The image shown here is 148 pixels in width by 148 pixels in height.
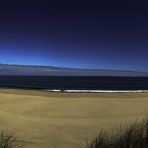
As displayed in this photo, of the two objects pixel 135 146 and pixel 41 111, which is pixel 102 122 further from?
pixel 135 146

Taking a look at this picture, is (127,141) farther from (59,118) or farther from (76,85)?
(76,85)

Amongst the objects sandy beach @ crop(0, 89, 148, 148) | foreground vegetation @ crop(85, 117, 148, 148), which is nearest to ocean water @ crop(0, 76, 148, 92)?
sandy beach @ crop(0, 89, 148, 148)

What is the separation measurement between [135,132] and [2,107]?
33.1 ft

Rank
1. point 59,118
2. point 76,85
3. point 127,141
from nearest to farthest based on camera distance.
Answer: point 127,141, point 59,118, point 76,85

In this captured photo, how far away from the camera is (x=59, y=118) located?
45.9 feet

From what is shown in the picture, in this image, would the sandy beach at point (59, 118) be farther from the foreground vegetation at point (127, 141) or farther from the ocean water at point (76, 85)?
the ocean water at point (76, 85)

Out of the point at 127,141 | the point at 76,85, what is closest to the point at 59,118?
the point at 127,141

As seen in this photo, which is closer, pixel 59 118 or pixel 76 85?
pixel 59 118

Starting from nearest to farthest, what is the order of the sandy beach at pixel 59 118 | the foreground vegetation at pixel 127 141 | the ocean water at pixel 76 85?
1. the foreground vegetation at pixel 127 141
2. the sandy beach at pixel 59 118
3. the ocean water at pixel 76 85

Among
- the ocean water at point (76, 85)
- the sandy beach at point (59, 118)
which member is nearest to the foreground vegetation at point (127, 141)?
the sandy beach at point (59, 118)

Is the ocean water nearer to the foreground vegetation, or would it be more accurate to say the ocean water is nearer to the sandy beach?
the sandy beach

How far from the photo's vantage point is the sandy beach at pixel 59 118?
10516 mm

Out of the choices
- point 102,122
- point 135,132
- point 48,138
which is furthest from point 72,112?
point 135,132

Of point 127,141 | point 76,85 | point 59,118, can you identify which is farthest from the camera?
point 76,85
